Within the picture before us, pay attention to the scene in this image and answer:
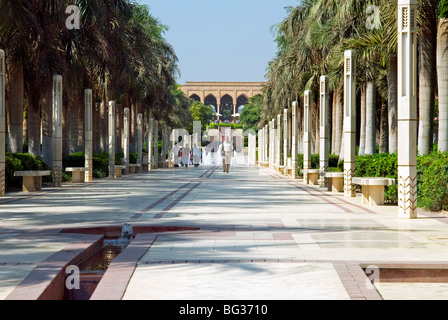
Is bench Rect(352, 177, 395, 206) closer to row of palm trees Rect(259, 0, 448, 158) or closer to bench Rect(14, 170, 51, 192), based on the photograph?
row of palm trees Rect(259, 0, 448, 158)

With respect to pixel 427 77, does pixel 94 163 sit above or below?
below

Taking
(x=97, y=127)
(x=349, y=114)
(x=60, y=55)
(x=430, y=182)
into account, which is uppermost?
(x=60, y=55)

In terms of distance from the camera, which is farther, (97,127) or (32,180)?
(97,127)

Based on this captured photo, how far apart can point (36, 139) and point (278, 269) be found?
1951 centimetres

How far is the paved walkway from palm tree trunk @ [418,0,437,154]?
3.91 meters

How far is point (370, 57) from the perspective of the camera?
76.0 feet

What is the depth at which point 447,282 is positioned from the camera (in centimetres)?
691

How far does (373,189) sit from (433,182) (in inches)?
88.1

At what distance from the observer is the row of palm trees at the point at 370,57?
17891mm

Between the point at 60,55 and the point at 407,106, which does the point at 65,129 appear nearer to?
the point at 60,55

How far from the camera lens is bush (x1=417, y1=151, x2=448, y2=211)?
41.9ft

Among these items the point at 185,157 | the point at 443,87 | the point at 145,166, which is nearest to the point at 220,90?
the point at 185,157
